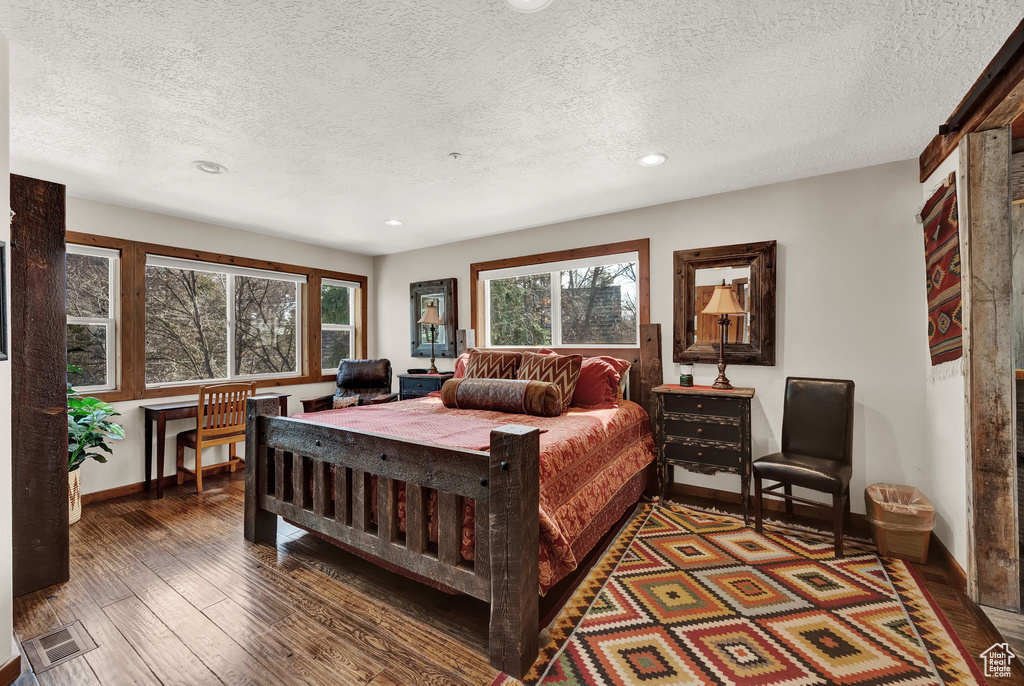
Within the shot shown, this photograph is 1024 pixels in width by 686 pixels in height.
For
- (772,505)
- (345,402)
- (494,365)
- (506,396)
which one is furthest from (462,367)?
(772,505)

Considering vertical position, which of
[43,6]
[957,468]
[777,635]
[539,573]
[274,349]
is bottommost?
[777,635]

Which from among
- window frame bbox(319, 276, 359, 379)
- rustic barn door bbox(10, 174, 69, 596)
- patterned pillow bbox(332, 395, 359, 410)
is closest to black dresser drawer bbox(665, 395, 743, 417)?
patterned pillow bbox(332, 395, 359, 410)

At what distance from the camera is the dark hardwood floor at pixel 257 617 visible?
160 cm

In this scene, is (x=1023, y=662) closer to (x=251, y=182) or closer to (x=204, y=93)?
(x=204, y=93)

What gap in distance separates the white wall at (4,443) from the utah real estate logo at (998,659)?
3526mm

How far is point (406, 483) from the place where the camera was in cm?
189

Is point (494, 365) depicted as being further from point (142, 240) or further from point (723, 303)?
point (142, 240)

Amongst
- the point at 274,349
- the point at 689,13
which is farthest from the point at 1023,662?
the point at 274,349

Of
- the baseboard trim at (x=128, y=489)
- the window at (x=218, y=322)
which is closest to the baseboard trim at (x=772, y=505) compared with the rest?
the baseboard trim at (x=128, y=489)

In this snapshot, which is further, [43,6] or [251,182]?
[251,182]

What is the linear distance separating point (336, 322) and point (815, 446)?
4.92m

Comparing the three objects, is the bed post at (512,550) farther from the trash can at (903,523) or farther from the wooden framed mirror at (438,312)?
the wooden framed mirror at (438,312)

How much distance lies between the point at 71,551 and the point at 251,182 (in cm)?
250

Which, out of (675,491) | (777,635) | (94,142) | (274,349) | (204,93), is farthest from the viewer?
(274,349)
